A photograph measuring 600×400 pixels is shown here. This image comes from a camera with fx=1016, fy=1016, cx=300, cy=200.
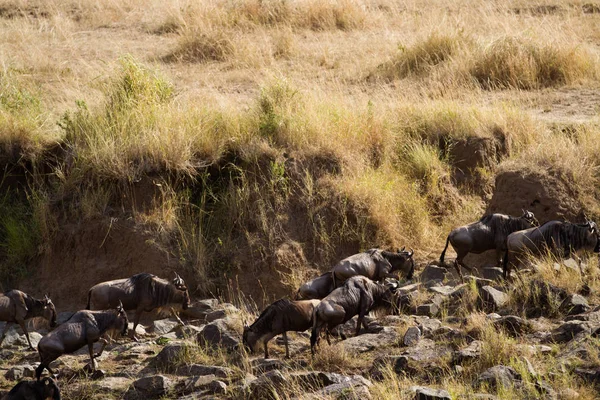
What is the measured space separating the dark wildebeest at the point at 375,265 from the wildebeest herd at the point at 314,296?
11 mm

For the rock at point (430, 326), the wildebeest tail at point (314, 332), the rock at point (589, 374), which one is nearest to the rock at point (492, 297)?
the rock at point (430, 326)

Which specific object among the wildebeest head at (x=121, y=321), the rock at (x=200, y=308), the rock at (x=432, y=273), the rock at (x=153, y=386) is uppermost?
the wildebeest head at (x=121, y=321)

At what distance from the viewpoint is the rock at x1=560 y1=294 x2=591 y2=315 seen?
33.7 ft

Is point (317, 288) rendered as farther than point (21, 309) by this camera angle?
Yes

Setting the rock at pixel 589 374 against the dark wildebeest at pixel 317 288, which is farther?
the dark wildebeest at pixel 317 288

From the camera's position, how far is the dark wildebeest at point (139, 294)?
10930 mm

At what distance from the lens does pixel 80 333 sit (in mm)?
9672

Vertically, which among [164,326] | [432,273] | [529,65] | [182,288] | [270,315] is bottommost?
[432,273]

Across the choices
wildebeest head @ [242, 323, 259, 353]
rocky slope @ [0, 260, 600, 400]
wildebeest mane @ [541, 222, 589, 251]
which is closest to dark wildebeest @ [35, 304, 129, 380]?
rocky slope @ [0, 260, 600, 400]

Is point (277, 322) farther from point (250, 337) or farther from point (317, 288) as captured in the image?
point (317, 288)

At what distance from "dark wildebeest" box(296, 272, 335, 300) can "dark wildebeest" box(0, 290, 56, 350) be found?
8.85 ft

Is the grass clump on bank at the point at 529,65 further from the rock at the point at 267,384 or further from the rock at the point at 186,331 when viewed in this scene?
the rock at the point at 267,384

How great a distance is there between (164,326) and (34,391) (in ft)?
7.89

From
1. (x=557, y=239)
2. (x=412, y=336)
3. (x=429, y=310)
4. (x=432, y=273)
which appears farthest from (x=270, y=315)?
(x=557, y=239)
